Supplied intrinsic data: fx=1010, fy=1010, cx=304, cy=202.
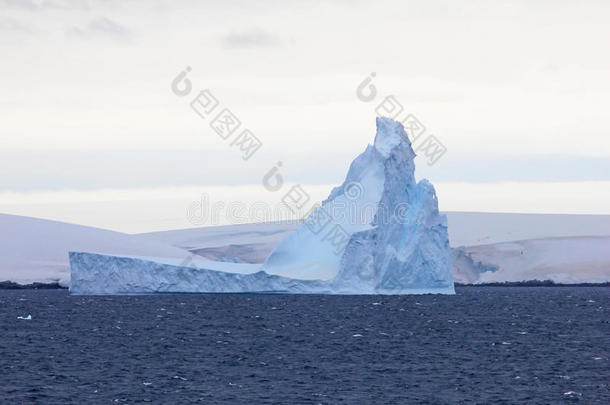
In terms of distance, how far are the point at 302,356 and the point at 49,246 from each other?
53266 mm

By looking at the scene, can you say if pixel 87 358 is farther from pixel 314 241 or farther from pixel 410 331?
pixel 314 241

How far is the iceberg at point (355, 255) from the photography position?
45.4 m

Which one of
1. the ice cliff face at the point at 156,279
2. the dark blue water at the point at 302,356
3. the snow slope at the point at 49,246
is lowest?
the dark blue water at the point at 302,356

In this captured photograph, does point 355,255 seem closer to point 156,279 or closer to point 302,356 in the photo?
point 156,279

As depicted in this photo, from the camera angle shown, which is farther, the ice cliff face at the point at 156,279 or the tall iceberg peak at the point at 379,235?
the ice cliff face at the point at 156,279

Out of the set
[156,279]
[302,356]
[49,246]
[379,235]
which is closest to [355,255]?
[379,235]

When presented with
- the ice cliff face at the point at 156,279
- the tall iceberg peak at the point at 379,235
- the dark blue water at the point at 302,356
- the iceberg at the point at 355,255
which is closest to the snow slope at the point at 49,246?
the ice cliff face at the point at 156,279

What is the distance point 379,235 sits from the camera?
149ft

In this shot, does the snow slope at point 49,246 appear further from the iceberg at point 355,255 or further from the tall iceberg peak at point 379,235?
the tall iceberg peak at point 379,235

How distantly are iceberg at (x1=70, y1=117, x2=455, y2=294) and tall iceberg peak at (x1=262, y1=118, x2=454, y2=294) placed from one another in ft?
0.15

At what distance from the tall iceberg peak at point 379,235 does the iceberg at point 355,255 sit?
45 mm

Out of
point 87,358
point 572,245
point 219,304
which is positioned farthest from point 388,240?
point 572,245

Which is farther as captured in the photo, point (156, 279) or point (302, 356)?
point (156, 279)

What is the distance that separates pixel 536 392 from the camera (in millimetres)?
19391
